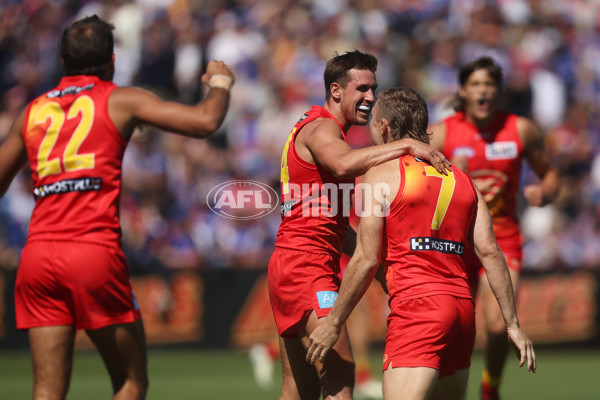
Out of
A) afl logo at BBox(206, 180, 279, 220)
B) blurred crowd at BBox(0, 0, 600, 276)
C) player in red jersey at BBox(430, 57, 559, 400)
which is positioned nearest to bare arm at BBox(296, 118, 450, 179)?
player in red jersey at BBox(430, 57, 559, 400)

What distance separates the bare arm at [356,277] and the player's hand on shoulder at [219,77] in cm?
105

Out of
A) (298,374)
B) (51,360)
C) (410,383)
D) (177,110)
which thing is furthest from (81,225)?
(410,383)

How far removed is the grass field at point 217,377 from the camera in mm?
11151

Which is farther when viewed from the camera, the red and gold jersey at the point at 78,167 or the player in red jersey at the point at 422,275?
the red and gold jersey at the point at 78,167

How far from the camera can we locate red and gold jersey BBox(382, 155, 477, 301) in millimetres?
5625

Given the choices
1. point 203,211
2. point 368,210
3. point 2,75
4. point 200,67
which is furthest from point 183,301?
point 368,210

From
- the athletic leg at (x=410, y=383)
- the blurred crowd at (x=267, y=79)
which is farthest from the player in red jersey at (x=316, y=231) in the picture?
the blurred crowd at (x=267, y=79)

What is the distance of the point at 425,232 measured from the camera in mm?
5637

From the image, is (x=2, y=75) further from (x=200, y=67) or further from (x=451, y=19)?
(x=451, y=19)

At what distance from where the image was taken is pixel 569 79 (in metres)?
19.2

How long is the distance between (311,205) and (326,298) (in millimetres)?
670

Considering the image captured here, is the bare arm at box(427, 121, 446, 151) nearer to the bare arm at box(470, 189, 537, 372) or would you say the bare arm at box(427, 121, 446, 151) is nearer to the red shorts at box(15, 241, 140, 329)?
the bare arm at box(470, 189, 537, 372)

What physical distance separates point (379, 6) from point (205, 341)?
9169 mm

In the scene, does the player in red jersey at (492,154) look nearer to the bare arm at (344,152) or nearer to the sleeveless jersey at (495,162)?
the sleeveless jersey at (495,162)
